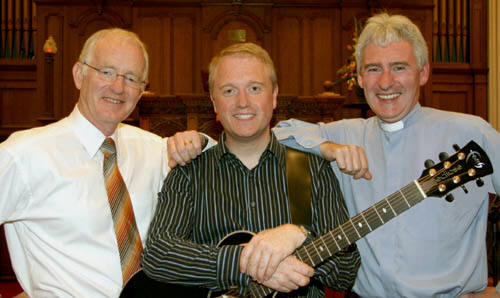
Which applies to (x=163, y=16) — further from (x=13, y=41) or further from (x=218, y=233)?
(x=218, y=233)

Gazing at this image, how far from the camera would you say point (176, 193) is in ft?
5.96

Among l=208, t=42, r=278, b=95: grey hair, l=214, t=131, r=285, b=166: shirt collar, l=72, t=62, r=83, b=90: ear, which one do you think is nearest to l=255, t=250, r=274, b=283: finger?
l=214, t=131, r=285, b=166: shirt collar

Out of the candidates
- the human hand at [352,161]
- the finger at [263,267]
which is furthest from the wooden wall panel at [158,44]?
the finger at [263,267]

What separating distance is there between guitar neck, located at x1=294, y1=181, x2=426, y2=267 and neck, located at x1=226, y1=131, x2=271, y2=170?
0.44 meters

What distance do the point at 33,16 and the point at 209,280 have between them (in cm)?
823

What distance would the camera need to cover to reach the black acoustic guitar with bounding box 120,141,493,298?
154 cm

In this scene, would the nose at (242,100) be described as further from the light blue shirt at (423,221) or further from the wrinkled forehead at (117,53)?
the wrinkled forehead at (117,53)

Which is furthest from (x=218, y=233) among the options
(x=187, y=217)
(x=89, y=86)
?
(x=89, y=86)

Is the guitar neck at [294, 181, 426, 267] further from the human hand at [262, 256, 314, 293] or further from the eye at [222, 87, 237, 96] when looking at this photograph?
the eye at [222, 87, 237, 96]

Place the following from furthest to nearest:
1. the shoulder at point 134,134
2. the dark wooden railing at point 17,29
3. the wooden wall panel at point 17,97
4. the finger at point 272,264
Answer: the dark wooden railing at point 17,29, the wooden wall panel at point 17,97, the shoulder at point 134,134, the finger at point 272,264

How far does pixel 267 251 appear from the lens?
153 cm

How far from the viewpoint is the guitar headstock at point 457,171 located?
5.03ft

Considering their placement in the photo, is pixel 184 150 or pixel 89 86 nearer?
pixel 184 150

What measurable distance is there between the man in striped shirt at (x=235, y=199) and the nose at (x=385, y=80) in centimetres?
45
